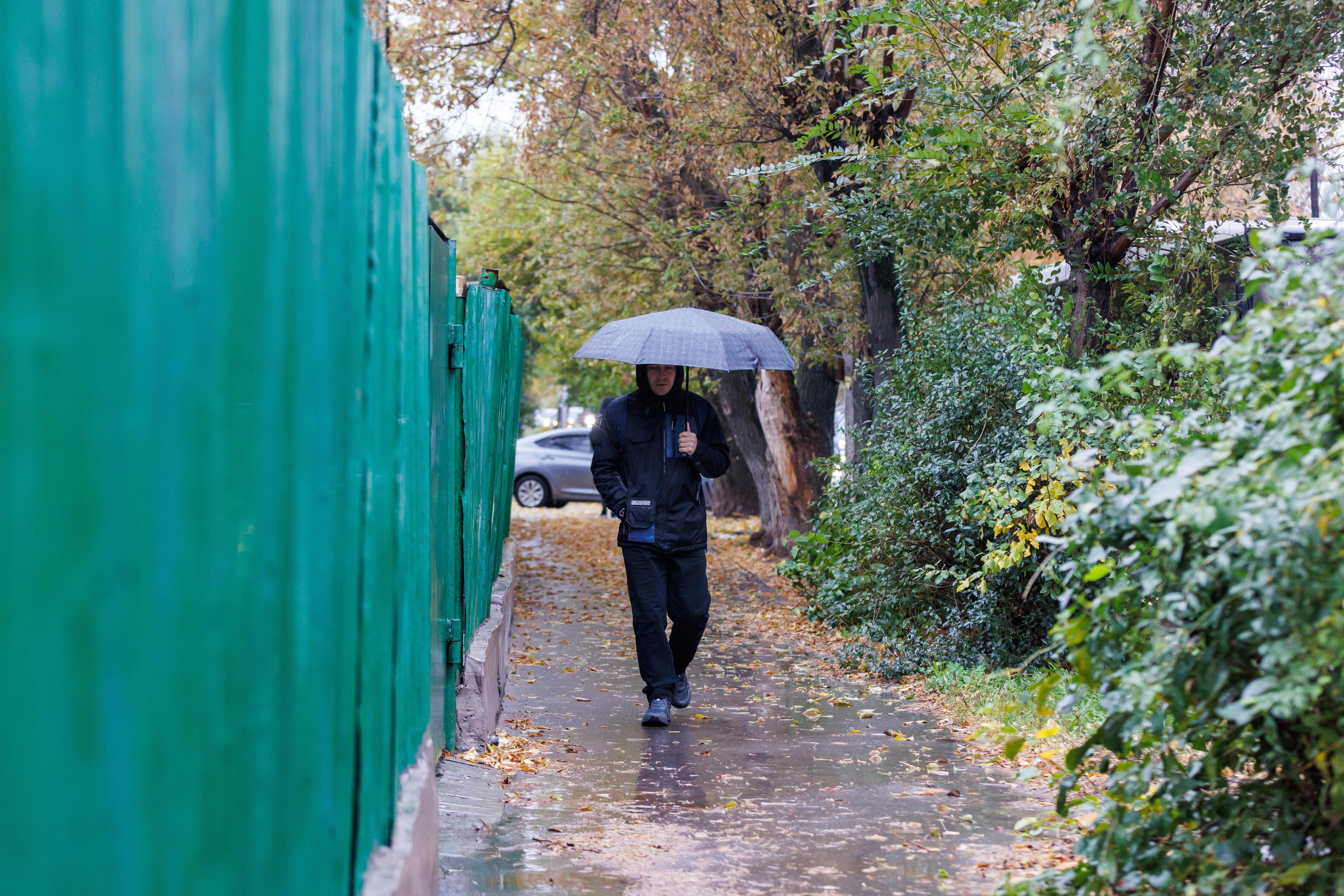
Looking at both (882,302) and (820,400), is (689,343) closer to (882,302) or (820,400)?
(882,302)

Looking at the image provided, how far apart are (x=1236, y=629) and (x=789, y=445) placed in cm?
1087

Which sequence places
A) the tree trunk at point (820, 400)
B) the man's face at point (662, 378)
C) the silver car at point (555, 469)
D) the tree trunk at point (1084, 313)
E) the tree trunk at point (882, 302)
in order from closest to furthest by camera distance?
the man's face at point (662, 378) < the tree trunk at point (1084, 313) < the tree trunk at point (882, 302) < the tree trunk at point (820, 400) < the silver car at point (555, 469)

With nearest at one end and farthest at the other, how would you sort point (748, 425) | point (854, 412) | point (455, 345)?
point (455, 345)
point (854, 412)
point (748, 425)

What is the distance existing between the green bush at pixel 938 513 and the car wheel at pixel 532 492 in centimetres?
1549

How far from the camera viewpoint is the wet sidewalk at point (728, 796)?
12.6 ft

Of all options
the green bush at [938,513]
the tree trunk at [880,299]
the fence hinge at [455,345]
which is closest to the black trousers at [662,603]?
the fence hinge at [455,345]

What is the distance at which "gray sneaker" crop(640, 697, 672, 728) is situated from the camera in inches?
240

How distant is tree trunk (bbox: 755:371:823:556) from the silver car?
994 centimetres

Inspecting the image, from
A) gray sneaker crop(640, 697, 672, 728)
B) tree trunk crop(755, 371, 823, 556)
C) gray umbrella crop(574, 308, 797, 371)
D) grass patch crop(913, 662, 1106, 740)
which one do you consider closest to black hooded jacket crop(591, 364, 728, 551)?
gray umbrella crop(574, 308, 797, 371)

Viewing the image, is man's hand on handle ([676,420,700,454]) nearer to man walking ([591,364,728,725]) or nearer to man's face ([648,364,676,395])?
man walking ([591,364,728,725])

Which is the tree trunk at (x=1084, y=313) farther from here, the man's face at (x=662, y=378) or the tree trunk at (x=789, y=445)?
the tree trunk at (x=789, y=445)

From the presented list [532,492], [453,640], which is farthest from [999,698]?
[532,492]

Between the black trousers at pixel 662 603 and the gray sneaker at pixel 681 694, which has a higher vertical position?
the black trousers at pixel 662 603

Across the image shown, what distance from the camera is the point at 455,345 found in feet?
17.3
